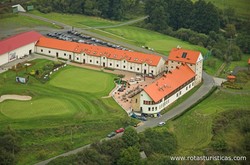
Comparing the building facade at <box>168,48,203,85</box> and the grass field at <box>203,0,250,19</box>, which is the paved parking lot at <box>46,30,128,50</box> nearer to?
the building facade at <box>168,48,203,85</box>

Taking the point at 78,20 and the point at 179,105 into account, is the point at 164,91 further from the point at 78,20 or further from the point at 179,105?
the point at 78,20

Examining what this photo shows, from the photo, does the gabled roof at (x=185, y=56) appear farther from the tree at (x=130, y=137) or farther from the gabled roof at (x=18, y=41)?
the gabled roof at (x=18, y=41)

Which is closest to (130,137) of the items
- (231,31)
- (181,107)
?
(181,107)

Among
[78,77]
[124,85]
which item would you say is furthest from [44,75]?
[124,85]

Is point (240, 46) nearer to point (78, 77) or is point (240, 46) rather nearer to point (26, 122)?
point (78, 77)

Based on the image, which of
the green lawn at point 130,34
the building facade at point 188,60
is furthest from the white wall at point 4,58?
the building facade at point 188,60

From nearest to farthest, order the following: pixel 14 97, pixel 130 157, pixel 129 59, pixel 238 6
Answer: pixel 130 157, pixel 14 97, pixel 129 59, pixel 238 6
